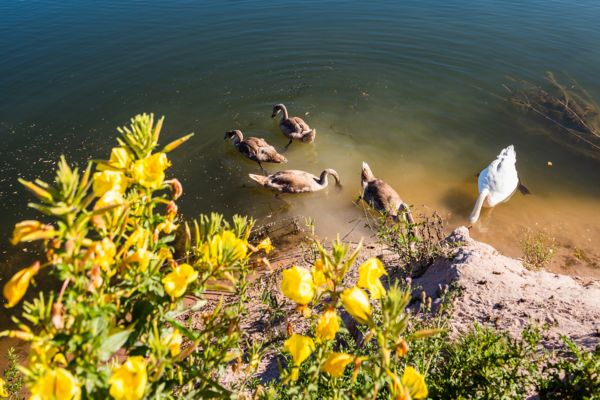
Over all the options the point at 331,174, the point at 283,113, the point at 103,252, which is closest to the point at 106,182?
the point at 103,252

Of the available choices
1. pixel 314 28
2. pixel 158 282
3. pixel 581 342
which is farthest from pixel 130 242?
pixel 314 28

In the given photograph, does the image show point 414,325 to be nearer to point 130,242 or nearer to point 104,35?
point 130,242

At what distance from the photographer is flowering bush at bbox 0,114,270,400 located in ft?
3.49

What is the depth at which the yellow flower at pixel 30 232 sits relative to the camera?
102 centimetres

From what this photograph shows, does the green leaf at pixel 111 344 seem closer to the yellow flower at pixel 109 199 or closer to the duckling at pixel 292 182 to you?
the yellow flower at pixel 109 199

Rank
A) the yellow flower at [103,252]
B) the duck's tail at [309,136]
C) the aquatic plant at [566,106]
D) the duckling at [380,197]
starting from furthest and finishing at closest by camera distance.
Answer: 1. the aquatic plant at [566,106]
2. the duck's tail at [309,136]
3. the duckling at [380,197]
4. the yellow flower at [103,252]

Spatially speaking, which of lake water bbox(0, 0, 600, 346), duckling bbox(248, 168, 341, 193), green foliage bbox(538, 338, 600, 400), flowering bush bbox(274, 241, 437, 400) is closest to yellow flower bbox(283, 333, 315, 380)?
flowering bush bbox(274, 241, 437, 400)

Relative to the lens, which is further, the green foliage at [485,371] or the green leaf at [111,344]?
the green foliage at [485,371]

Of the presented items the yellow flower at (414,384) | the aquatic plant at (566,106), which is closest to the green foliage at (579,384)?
the yellow flower at (414,384)

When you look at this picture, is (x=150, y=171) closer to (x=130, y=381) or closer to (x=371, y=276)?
(x=130, y=381)

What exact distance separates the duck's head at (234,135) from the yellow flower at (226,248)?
6.41m

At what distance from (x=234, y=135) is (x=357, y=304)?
6888 millimetres

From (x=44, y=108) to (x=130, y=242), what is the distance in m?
9.11

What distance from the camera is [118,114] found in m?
8.53
